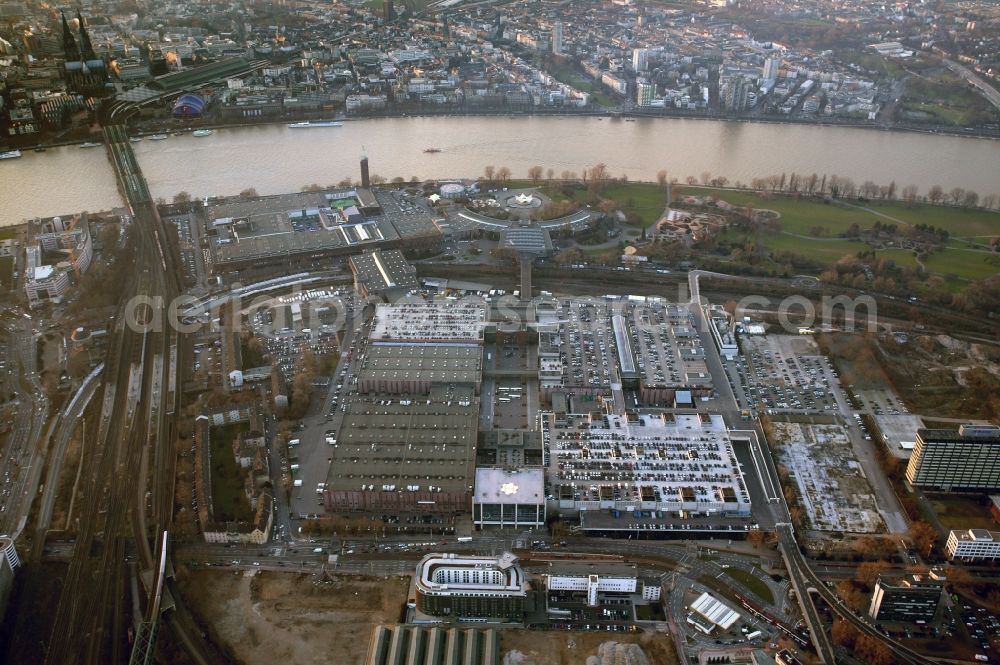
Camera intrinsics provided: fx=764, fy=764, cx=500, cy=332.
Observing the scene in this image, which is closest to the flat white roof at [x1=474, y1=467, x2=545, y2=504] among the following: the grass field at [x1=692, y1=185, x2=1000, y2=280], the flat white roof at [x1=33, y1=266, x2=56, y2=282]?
the grass field at [x1=692, y1=185, x2=1000, y2=280]

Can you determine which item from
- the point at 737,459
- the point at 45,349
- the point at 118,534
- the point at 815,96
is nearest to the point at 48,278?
the point at 45,349

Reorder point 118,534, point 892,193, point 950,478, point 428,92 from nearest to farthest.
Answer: point 118,534
point 950,478
point 892,193
point 428,92

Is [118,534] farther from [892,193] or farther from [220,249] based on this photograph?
[892,193]

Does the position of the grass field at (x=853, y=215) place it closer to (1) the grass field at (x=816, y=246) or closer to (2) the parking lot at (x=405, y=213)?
(1) the grass field at (x=816, y=246)

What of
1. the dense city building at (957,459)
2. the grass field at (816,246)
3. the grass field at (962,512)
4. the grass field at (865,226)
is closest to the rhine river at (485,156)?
the grass field at (865,226)

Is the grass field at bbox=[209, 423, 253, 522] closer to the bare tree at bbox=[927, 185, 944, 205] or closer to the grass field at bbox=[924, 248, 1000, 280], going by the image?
the grass field at bbox=[924, 248, 1000, 280]
